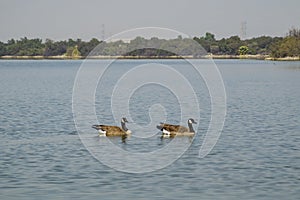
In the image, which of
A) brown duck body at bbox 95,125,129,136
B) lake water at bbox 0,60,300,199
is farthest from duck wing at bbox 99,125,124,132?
lake water at bbox 0,60,300,199

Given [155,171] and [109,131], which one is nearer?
[155,171]

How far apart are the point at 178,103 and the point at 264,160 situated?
19.6 metres

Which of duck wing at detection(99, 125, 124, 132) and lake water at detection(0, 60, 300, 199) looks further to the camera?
duck wing at detection(99, 125, 124, 132)

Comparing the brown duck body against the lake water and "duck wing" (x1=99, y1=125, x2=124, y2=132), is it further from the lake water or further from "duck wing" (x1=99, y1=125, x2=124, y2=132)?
the lake water

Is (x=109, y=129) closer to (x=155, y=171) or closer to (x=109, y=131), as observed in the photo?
(x=109, y=131)

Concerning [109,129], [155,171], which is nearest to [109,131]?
[109,129]

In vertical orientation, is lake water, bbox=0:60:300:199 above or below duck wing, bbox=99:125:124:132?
below

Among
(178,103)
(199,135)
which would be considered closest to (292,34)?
(178,103)

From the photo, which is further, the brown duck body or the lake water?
the brown duck body

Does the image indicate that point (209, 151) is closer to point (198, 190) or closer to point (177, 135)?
point (177, 135)

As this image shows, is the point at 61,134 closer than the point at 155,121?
Yes

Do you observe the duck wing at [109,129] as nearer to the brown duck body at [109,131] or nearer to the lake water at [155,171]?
the brown duck body at [109,131]

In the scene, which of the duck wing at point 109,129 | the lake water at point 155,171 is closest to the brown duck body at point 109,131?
the duck wing at point 109,129

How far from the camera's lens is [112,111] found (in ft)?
107
